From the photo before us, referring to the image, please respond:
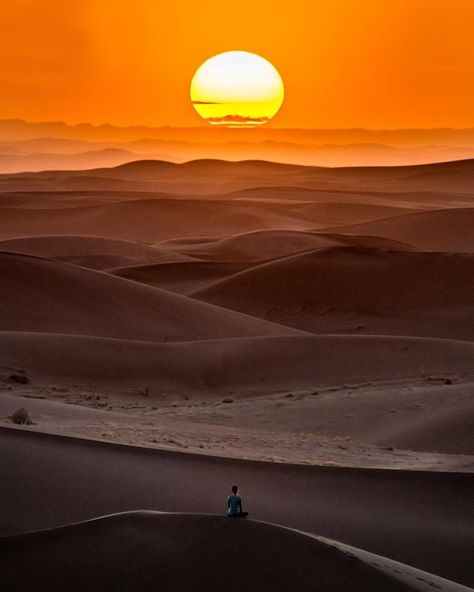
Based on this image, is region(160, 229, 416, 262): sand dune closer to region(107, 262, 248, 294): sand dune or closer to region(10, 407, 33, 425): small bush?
region(107, 262, 248, 294): sand dune

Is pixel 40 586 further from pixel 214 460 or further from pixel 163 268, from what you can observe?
pixel 163 268

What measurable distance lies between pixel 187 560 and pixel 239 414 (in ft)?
26.8

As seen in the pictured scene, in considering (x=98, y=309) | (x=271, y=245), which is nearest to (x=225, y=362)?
(x=98, y=309)

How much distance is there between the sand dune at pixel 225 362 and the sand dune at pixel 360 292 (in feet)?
18.1

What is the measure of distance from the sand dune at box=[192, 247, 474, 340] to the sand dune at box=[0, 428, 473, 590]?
15464 mm

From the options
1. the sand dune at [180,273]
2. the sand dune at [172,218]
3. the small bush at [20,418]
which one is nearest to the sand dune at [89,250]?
the sand dune at [180,273]

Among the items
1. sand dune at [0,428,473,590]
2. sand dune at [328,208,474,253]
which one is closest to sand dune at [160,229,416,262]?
sand dune at [328,208,474,253]

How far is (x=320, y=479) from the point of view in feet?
26.1

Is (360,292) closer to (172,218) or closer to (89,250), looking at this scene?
(89,250)

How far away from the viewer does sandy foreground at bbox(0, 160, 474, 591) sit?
18.5 feet

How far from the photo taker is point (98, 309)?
70.8 feet

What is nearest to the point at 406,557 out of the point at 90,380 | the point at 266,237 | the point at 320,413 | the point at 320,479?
the point at 320,479

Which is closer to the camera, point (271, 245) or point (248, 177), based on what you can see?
point (271, 245)

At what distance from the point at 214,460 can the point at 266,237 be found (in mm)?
34454
